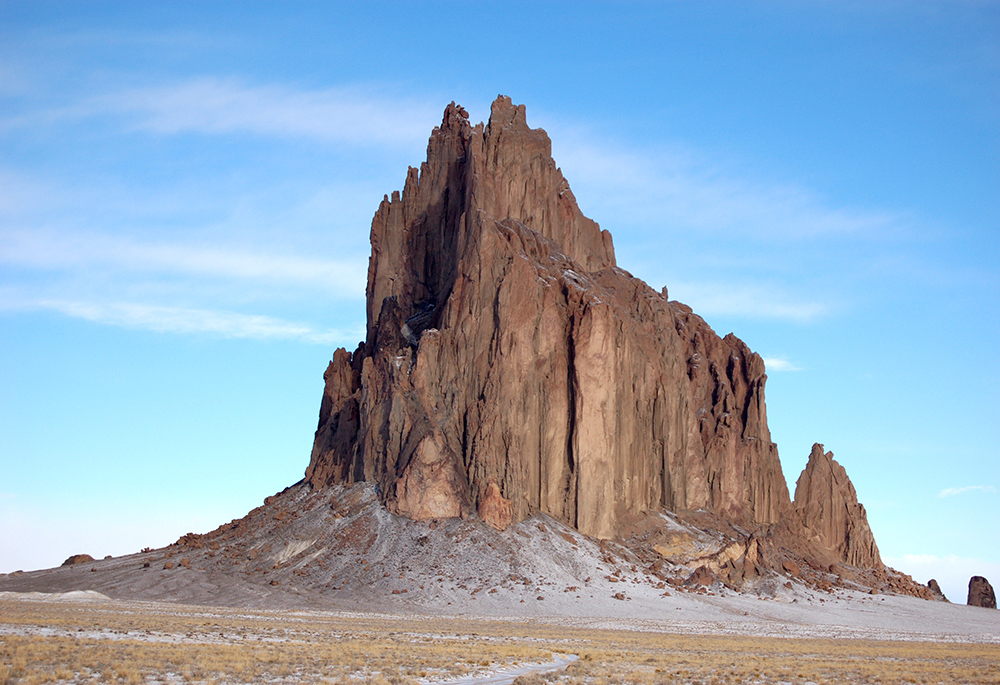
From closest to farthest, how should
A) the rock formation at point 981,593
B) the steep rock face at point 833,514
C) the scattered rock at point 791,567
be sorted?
the scattered rock at point 791,567 → the rock formation at point 981,593 → the steep rock face at point 833,514

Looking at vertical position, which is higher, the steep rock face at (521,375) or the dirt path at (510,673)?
the steep rock face at (521,375)

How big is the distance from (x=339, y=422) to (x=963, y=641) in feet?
204

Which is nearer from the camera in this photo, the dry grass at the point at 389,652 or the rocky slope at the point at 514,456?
the dry grass at the point at 389,652

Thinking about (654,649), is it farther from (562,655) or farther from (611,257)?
(611,257)

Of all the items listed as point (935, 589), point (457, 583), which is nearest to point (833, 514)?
point (935, 589)

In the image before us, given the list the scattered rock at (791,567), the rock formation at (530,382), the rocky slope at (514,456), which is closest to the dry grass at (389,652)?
the rocky slope at (514,456)

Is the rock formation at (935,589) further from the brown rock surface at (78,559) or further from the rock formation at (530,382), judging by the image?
the brown rock surface at (78,559)

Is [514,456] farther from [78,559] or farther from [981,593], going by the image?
[981,593]

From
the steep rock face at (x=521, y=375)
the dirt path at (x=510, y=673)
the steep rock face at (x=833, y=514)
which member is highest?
the steep rock face at (x=521, y=375)

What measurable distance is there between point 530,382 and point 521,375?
1133mm

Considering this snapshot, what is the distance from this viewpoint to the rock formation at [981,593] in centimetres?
11600

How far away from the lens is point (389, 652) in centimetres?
4594

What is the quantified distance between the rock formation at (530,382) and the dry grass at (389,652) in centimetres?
2778

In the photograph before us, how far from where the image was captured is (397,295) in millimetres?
113938
